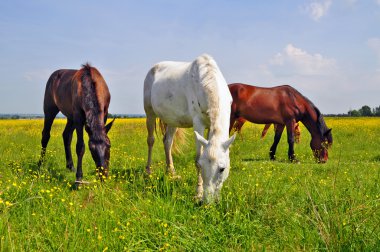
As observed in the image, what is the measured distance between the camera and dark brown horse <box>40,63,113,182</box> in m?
5.37

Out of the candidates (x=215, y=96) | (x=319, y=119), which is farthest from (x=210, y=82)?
(x=319, y=119)

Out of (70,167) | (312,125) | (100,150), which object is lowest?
(70,167)

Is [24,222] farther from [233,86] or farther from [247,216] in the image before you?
[233,86]

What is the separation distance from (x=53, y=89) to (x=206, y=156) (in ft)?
18.5

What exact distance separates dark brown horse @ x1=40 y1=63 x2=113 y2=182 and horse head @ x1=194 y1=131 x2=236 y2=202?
1648 mm

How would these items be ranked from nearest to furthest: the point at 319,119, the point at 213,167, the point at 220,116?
the point at 213,167
the point at 220,116
the point at 319,119

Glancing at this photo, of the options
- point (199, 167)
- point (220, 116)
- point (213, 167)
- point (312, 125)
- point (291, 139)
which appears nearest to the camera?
point (213, 167)

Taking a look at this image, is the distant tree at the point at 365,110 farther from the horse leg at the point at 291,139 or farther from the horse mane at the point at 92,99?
the horse mane at the point at 92,99

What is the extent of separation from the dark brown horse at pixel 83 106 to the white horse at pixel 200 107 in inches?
49.5

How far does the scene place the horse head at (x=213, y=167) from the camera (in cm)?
408

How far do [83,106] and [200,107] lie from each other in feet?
7.47

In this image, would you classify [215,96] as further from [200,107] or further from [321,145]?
[321,145]

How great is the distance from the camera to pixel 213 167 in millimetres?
4082

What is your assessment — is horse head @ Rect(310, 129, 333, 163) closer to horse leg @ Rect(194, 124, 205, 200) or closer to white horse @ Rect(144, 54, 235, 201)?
white horse @ Rect(144, 54, 235, 201)
